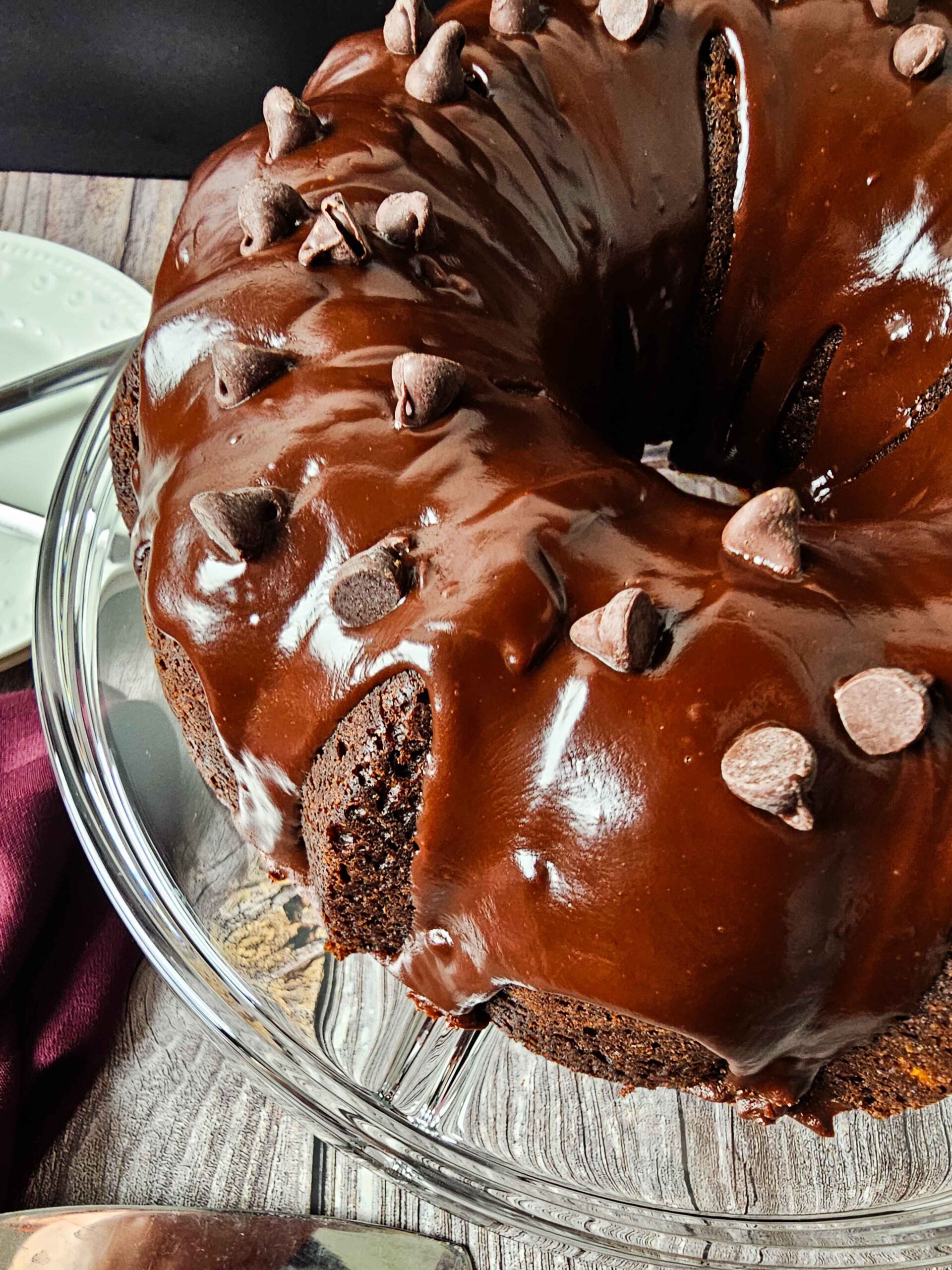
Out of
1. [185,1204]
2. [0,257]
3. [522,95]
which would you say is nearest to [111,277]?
[0,257]

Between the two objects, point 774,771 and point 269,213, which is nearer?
point 774,771

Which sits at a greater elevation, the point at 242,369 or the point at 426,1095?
the point at 242,369

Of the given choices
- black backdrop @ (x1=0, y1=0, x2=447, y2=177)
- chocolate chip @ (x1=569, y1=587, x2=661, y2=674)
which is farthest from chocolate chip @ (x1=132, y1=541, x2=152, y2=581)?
black backdrop @ (x1=0, y1=0, x2=447, y2=177)

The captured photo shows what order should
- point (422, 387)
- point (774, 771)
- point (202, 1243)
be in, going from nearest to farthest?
point (774, 771), point (422, 387), point (202, 1243)

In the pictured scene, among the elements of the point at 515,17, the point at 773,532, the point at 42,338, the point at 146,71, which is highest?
the point at 515,17

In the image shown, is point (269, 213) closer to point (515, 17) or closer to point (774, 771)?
point (515, 17)

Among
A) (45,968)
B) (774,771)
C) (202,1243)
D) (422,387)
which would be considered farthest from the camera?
(45,968)

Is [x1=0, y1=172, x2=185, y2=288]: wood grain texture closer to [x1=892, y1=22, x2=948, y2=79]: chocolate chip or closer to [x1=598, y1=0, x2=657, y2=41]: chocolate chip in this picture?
[x1=598, y1=0, x2=657, y2=41]: chocolate chip

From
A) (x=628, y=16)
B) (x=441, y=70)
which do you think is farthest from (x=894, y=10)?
(x=441, y=70)
